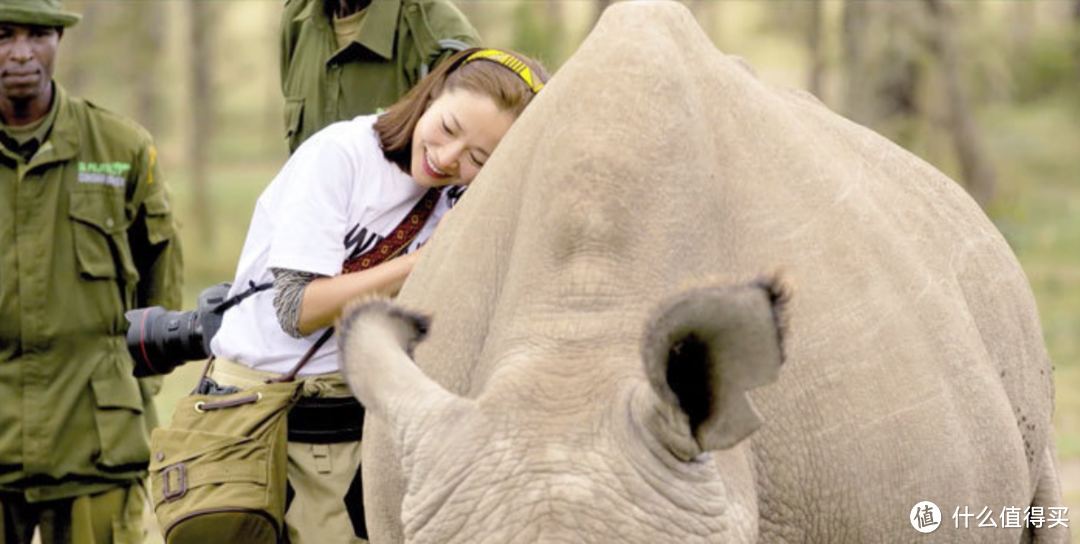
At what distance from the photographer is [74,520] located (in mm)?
7227

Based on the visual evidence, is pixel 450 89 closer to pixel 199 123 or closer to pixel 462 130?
pixel 462 130

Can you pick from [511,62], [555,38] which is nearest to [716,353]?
[511,62]

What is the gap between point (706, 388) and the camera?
309 centimetres

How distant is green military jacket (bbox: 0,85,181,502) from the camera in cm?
716

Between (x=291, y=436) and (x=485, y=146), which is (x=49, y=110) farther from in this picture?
(x=485, y=146)

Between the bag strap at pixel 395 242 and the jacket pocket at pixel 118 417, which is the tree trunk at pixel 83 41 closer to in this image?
the jacket pocket at pixel 118 417

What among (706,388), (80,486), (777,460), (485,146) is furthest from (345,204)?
(80,486)

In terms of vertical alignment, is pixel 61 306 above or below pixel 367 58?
below

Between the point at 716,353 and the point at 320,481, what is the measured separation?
2.15 m

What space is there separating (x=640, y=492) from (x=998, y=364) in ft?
6.97

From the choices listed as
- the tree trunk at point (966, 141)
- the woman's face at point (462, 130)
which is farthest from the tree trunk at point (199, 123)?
the woman's face at point (462, 130)

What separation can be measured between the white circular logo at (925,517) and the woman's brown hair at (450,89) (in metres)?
1.33

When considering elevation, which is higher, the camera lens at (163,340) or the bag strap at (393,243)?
the bag strap at (393,243)

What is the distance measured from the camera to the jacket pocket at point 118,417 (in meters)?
7.24
